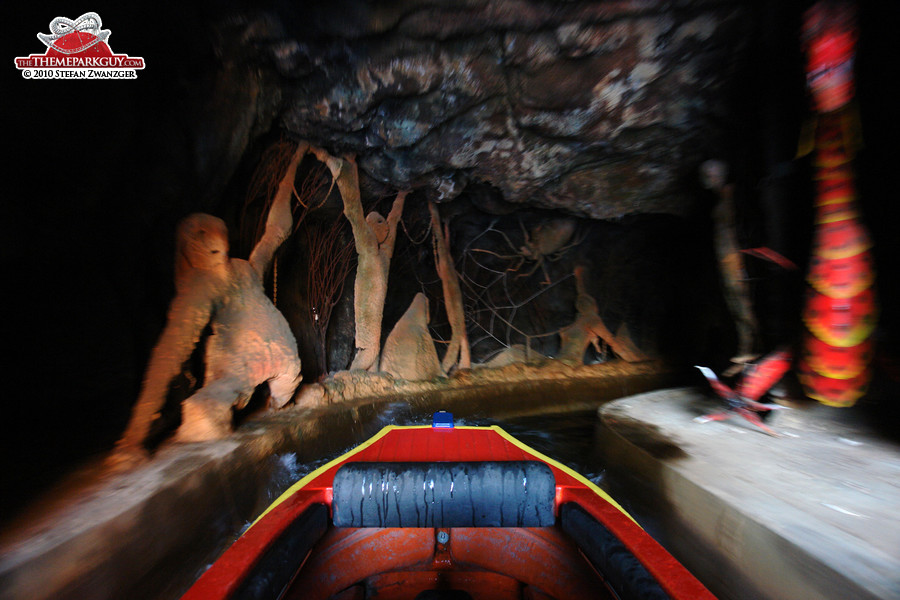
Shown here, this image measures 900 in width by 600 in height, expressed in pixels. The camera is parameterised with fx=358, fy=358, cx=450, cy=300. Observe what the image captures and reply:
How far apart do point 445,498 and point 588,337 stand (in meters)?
6.73

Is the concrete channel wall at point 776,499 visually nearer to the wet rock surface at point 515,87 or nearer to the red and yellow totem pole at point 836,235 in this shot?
the red and yellow totem pole at point 836,235

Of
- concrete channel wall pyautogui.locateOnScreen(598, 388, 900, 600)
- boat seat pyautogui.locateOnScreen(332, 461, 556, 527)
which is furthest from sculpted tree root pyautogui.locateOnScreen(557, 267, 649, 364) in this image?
boat seat pyautogui.locateOnScreen(332, 461, 556, 527)

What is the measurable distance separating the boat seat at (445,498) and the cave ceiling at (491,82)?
329 cm

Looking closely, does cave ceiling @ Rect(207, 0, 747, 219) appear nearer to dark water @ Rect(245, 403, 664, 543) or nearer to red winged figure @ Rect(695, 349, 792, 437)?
red winged figure @ Rect(695, 349, 792, 437)

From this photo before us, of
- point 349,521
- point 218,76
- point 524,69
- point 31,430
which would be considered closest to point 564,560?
point 349,521

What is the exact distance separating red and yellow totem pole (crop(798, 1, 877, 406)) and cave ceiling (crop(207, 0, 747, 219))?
2.48 ft

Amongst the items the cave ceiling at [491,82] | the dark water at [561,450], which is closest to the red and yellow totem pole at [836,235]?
the cave ceiling at [491,82]

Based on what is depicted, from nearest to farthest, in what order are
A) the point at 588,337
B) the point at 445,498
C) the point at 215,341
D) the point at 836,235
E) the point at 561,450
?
the point at 445,498, the point at 836,235, the point at 215,341, the point at 561,450, the point at 588,337

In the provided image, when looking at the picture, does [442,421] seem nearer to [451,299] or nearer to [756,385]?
[756,385]

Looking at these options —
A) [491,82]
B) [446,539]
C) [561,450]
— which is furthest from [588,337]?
[446,539]

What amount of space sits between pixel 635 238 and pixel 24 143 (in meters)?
8.66

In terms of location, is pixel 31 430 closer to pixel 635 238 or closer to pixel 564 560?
pixel 564 560

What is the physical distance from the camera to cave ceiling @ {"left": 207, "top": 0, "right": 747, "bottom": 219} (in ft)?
9.50

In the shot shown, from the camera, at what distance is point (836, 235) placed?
2.54 metres
